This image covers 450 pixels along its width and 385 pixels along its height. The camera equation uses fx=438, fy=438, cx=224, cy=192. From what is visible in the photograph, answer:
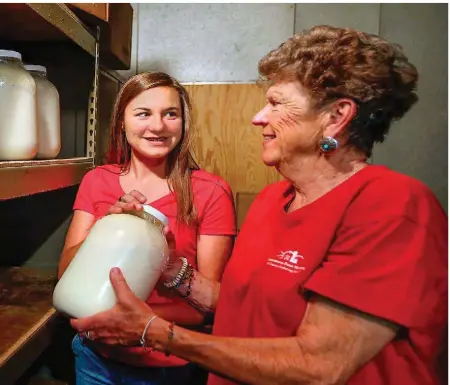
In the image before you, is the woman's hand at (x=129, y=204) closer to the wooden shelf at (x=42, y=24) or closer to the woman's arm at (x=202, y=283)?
the woman's arm at (x=202, y=283)

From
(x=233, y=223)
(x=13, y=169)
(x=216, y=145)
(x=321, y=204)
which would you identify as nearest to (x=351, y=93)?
(x=321, y=204)

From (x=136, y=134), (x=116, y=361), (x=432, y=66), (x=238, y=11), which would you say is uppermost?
(x=238, y=11)

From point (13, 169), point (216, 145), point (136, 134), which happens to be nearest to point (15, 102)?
point (13, 169)

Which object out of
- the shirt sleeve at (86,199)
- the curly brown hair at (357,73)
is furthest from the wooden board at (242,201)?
the curly brown hair at (357,73)

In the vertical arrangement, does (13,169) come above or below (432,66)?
below

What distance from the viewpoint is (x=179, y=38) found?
195 cm

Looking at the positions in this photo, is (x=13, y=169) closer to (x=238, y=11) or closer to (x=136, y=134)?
(x=136, y=134)

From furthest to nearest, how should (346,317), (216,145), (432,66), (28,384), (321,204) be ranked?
(216,145), (432,66), (28,384), (321,204), (346,317)

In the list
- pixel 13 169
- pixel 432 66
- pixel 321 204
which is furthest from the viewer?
pixel 432 66

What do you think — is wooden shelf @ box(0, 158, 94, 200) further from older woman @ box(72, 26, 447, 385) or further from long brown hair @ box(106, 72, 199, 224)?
older woman @ box(72, 26, 447, 385)

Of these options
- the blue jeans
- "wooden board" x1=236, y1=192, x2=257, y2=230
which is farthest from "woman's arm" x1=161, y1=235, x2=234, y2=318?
"wooden board" x1=236, y1=192, x2=257, y2=230

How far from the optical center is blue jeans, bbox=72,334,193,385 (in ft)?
3.55

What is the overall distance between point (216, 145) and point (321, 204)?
4.21ft

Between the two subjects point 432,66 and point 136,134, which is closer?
point 136,134
